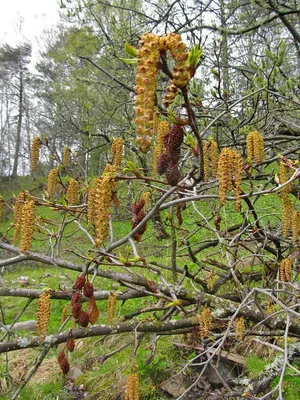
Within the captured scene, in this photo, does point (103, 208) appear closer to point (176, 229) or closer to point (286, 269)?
point (286, 269)

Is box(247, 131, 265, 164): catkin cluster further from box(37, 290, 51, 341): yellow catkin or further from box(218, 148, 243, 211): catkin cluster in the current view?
box(37, 290, 51, 341): yellow catkin

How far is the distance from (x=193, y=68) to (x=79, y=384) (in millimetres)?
4752

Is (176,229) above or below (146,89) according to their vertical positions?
below

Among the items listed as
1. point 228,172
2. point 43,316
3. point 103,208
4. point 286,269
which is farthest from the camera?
point 286,269

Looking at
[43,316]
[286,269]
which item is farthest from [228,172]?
[286,269]

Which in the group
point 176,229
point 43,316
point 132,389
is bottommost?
point 132,389

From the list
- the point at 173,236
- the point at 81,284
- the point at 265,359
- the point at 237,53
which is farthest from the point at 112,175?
the point at 237,53

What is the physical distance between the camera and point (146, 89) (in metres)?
→ 0.81

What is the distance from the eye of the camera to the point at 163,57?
2.83 ft

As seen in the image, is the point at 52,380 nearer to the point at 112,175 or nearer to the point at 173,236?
the point at 173,236

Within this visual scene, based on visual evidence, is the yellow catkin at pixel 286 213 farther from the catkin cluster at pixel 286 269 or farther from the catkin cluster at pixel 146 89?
the catkin cluster at pixel 146 89

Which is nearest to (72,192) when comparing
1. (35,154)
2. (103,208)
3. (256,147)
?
(35,154)

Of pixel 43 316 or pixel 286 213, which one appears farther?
pixel 286 213

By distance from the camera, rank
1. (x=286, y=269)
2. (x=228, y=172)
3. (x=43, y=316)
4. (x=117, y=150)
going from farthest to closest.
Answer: (x=286, y=269) < (x=117, y=150) < (x=43, y=316) < (x=228, y=172)
